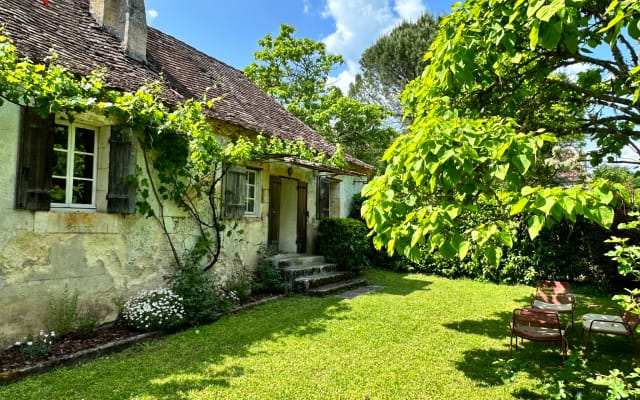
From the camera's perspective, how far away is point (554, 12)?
212cm

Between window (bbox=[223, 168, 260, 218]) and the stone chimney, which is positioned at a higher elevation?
the stone chimney

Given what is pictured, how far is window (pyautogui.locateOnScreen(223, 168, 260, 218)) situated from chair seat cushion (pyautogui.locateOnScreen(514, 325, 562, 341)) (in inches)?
214

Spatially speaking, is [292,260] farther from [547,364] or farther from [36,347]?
A: [547,364]

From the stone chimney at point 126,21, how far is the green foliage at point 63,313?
4481 mm

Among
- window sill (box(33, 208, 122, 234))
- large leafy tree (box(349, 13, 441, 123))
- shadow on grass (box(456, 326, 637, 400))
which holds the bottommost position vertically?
shadow on grass (box(456, 326, 637, 400))

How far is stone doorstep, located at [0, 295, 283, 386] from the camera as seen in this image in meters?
3.72

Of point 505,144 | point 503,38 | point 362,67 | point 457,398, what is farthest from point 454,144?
point 362,67

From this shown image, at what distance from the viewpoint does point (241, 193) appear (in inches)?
314

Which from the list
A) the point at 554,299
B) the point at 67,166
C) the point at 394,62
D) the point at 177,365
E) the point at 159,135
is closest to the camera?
the point at 177,365

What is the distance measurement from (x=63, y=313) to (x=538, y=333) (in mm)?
6017

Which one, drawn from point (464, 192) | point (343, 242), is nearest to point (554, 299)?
point (464, 192)

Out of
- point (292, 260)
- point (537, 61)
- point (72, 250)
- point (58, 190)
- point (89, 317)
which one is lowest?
point (89, 317)

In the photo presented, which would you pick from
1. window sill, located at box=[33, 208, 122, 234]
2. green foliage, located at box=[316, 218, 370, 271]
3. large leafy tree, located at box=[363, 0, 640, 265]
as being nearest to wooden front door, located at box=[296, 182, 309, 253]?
green foliage, located at box=[316, 218, 370, 271]

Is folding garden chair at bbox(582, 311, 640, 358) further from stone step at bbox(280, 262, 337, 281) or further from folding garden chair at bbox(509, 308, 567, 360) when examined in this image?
stone step at bbox(280, 262, 337, 281)
